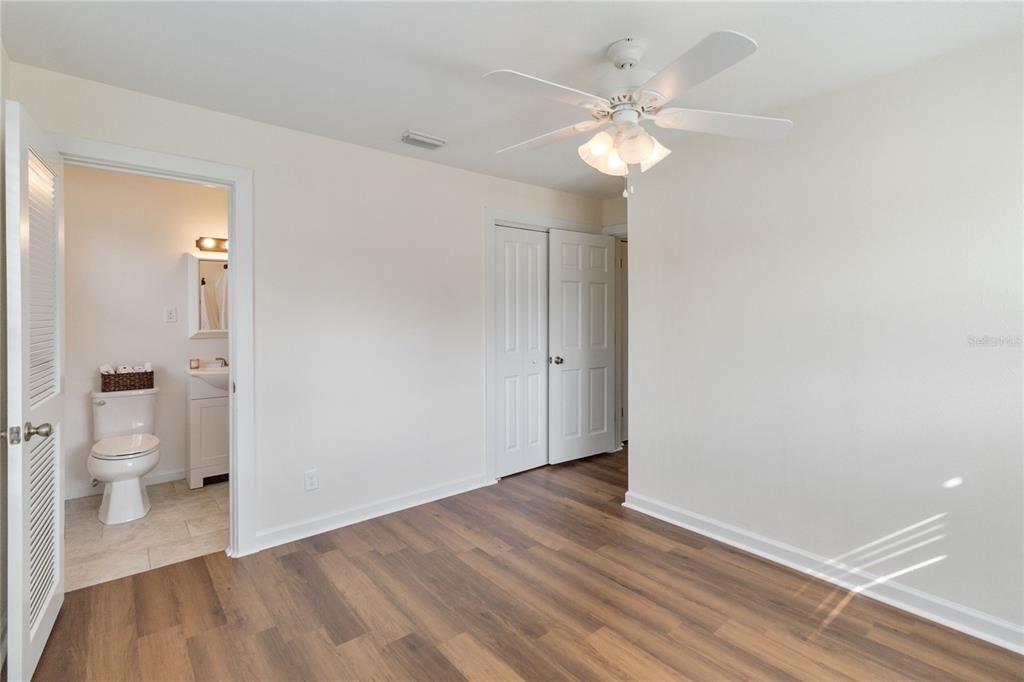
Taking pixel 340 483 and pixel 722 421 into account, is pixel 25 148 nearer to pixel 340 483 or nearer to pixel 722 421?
pixel 340 483

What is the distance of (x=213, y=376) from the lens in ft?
12.1

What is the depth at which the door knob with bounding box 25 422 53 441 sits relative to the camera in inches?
65.2

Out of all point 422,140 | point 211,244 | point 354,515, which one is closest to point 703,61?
point 422,140

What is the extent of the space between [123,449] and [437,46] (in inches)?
121

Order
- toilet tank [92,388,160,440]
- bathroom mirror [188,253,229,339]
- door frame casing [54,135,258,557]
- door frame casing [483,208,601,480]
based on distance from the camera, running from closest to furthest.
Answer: door frame casing [54,135,258,557]
toilet tank [92,388,160,440]
door frame casing [483,208,601,480]
bathroom mirror [188,253,229,339]

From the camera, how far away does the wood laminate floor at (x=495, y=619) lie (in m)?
1.83

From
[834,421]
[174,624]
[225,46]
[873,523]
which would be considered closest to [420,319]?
[225,46]

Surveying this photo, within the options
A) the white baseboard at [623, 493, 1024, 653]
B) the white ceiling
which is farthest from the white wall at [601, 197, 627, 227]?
the white baseboard at [623, 493, 1024, 653]

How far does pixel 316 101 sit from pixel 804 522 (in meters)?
3.24

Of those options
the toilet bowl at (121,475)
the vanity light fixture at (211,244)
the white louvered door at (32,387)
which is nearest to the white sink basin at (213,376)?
the toilet bowl at (121,475)

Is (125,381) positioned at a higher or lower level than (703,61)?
lower

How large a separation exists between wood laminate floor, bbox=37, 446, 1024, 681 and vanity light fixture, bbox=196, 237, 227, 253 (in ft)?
7.89

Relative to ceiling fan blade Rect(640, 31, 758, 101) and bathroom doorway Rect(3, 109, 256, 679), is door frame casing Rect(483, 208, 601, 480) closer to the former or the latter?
bathroom doorway Rect(3, 109, 256, 679)

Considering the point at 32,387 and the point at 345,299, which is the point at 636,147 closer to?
the point at 345,299
